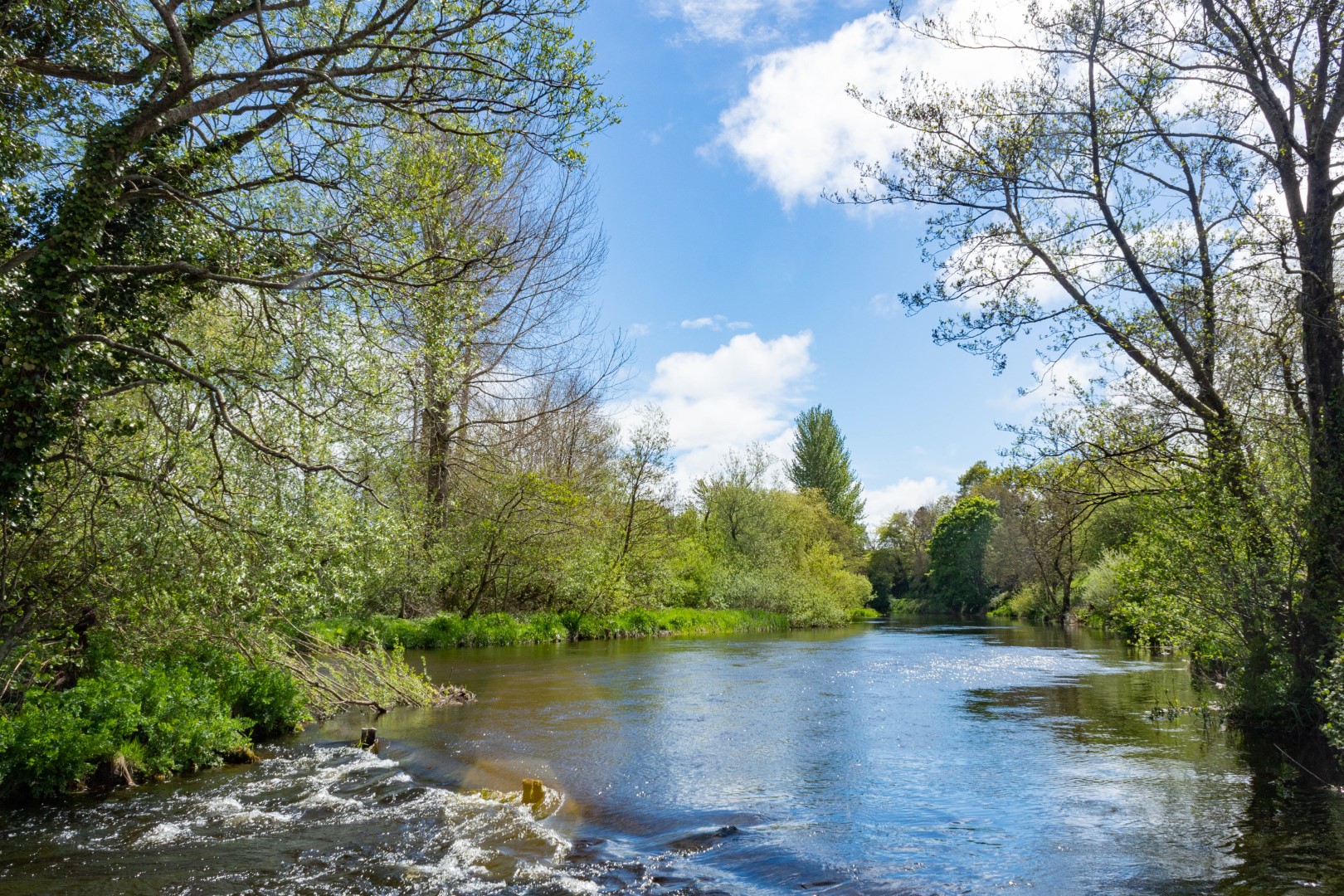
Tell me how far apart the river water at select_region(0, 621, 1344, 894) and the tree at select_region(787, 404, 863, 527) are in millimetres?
57989

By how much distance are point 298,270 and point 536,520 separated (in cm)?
1899

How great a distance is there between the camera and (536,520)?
89.5 feet

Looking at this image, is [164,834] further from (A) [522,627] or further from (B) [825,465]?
(B) [825,465]

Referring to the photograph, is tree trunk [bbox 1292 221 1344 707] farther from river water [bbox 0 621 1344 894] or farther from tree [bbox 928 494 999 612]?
tree [bbox 928 494 999 612]

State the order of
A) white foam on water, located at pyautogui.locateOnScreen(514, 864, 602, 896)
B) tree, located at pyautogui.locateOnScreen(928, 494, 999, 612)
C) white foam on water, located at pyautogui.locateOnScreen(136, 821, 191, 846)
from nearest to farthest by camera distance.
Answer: white foam on water, located at pyautogui.locateOnScreen(514, 864, 602, 896)
white foam on water, located at pyautogui.locateOnScreen(136, 821, 191, 846)
tree, located at pyautogui.locateOnScreen(928, 494, 999, 612)

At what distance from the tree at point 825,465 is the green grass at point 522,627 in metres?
34.3

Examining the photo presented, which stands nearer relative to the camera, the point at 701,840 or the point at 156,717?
the point at 701,840

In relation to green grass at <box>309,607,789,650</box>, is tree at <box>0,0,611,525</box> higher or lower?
higher

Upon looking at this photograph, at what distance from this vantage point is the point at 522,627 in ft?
90.3

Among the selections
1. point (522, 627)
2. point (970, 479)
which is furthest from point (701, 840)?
point (970, 479)

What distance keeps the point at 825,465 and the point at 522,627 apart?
5003cm

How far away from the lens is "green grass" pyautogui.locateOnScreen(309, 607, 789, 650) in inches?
879

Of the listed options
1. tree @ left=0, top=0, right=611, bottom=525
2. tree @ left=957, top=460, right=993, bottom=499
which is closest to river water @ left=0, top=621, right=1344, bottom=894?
tree @ left=0, top=0, right=611, bottom=525

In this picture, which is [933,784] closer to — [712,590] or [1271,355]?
[1271,355]
